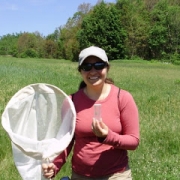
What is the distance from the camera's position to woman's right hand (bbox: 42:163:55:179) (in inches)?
116

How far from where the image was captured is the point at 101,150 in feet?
9.87

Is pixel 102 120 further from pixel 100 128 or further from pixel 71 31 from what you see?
pixel 71 31

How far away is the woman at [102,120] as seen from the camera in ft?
9.68

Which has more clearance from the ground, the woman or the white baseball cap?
the white baseball cap

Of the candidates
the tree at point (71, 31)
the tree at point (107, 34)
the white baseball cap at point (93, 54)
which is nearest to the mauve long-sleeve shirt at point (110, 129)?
the white baseball cap at point (93, 54)

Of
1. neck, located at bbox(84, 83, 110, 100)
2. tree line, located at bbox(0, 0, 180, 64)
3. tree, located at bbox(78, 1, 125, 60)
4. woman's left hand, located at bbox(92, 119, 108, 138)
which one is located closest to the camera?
woman's left hand, located at bbox(92, 119, 108, 138)

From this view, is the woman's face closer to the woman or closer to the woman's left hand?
the woman

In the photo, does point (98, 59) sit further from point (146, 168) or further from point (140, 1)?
point (140, 1)

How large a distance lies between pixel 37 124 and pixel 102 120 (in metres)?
0.63

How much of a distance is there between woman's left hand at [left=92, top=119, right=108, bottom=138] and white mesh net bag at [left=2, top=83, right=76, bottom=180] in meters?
0.31

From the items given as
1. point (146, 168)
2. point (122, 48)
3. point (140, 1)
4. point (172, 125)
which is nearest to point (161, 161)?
point (146, 168)

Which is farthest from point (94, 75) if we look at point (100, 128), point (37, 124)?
point (37, 124)

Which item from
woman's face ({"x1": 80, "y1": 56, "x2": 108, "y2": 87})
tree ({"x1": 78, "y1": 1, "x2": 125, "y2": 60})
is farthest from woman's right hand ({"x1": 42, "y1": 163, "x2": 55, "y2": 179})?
tree ({"x1": 78, "y1": 1, "x2": 125, "y2": 60})

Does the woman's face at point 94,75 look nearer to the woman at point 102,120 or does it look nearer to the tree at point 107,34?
the woman at point 102,120
